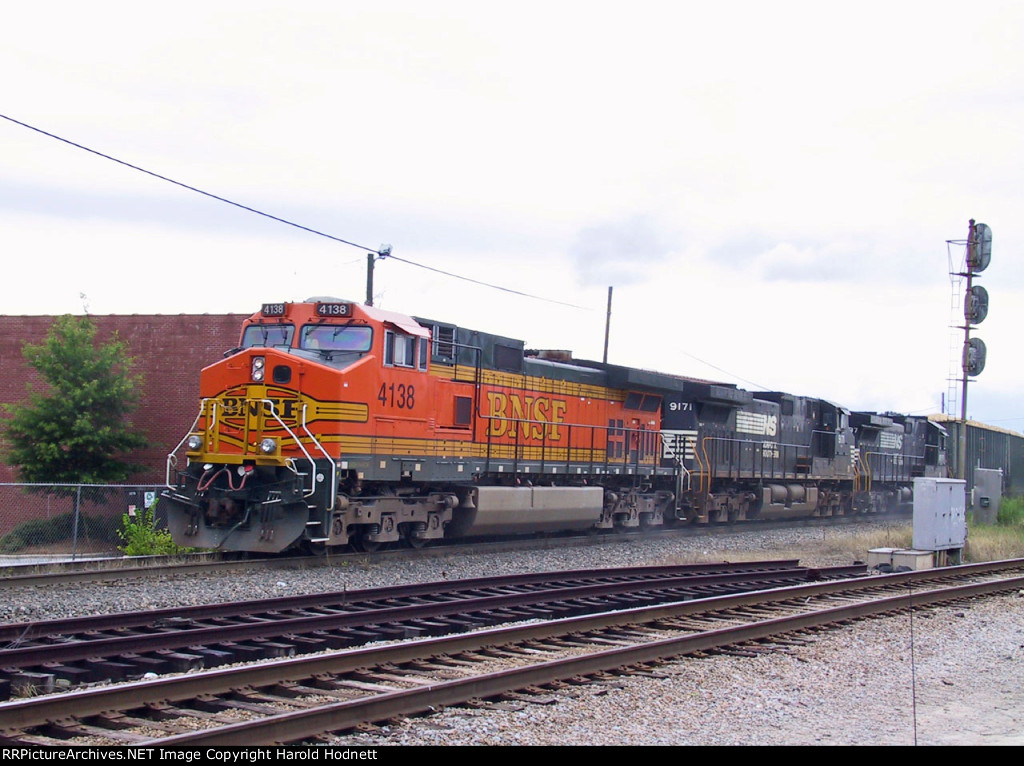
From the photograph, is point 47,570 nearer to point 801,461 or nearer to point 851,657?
point 851,657

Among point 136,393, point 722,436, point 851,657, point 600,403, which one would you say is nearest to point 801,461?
point 722,436

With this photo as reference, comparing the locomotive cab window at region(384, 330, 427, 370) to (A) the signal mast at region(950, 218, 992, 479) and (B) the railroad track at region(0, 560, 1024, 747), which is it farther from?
(A) the signal mast at region(950, 218, 992, 479)

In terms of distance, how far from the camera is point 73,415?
21016 mm

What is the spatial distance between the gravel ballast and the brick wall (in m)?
10.6

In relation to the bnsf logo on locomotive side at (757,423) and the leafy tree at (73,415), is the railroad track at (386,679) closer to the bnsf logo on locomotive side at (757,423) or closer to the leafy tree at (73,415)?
the bnsf logo on locomotive side at (757,423)

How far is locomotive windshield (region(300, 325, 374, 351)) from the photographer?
14734 mm

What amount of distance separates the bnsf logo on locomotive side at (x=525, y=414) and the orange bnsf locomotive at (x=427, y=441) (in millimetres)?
40

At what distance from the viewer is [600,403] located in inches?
835

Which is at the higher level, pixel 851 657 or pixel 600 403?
pixel 600 403

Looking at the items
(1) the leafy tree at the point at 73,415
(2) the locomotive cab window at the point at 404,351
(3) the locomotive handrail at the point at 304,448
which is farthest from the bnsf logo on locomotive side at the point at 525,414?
(1) the leafy tree at the point at 73,415

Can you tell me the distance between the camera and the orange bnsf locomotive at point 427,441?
558 inches
